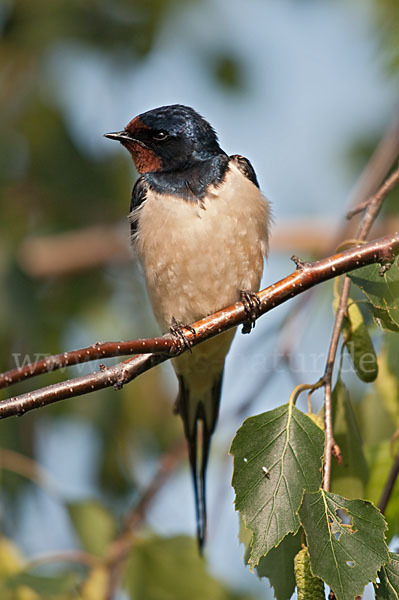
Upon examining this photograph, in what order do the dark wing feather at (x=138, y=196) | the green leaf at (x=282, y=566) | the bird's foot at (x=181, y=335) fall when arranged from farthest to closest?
the dark wing feather at (x=138, y=196)
the bird's foot at (x=181, y=335)
the green leaf at (x=282, y=566)

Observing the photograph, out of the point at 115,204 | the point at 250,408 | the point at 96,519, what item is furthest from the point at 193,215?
the point at 115,204

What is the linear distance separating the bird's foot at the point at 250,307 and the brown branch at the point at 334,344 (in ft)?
0.69

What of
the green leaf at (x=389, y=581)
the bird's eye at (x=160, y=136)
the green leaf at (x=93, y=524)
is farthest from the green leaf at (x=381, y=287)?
the green leaf at (x=93, y=524)

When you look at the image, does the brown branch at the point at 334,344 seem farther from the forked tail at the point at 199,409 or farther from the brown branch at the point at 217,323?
the forked tail at the point at 199,409

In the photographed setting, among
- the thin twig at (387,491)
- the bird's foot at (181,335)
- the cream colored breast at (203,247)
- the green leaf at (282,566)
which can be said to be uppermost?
the cream colored breast at (203,247)

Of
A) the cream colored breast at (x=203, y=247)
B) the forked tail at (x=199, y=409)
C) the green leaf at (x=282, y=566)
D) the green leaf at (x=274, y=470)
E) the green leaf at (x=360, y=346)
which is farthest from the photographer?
the forked tail at (x=199, y=409)

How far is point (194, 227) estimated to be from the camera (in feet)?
8.27

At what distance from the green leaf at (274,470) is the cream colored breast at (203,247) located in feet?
3.00

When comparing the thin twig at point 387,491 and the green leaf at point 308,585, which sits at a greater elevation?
the thin twig at point 387,491

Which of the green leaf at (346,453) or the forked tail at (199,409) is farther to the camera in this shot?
the forked tail at (199,409)

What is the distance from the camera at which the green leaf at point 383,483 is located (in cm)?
222

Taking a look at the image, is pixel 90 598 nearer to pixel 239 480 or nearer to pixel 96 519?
pixel 96 519

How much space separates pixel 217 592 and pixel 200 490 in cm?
40

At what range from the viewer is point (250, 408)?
3199 mm
